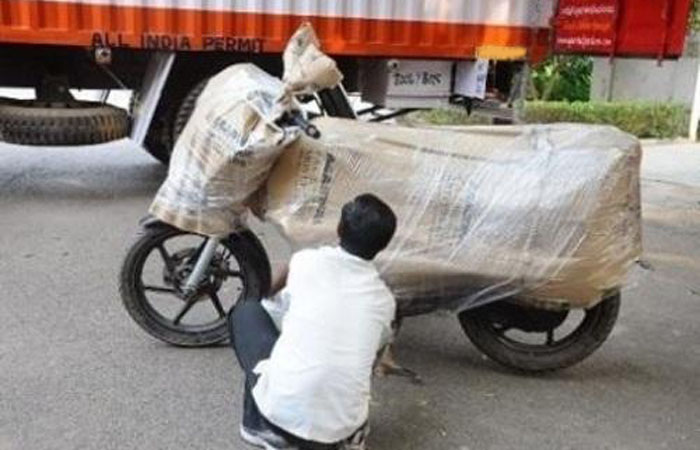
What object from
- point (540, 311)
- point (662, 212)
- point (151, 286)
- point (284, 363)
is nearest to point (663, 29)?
point (662, 212)

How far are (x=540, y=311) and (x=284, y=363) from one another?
1496 mm

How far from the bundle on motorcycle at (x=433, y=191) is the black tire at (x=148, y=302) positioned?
6.2 inches

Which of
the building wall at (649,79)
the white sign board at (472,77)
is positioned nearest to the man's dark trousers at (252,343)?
the white sign board at (472,77)

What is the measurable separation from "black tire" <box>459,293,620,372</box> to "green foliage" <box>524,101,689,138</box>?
346 inches

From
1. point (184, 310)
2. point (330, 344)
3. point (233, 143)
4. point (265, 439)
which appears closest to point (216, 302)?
point (184, 310)

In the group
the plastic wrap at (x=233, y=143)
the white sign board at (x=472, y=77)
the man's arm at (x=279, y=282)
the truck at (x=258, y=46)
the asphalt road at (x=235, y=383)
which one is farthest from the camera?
the white sign board at (x=472, y=77)

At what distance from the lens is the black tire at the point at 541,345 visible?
13.4 feet

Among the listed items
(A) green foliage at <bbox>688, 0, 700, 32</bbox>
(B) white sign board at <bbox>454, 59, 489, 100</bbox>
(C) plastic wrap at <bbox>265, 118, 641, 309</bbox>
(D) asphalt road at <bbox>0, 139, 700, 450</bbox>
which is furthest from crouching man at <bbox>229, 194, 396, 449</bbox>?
(A) green foliage at <bbox>688, 0, 700, 32</bbox>

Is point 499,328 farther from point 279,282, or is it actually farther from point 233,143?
point 233,143

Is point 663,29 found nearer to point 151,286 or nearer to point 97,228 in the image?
point 97,228

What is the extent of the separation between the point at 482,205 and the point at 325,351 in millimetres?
1155

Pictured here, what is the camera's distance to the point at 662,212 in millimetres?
7957

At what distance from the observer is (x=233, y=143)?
3742 mm

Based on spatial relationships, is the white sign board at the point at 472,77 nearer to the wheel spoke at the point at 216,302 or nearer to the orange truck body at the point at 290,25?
the orange truck body at the point at 290,25
